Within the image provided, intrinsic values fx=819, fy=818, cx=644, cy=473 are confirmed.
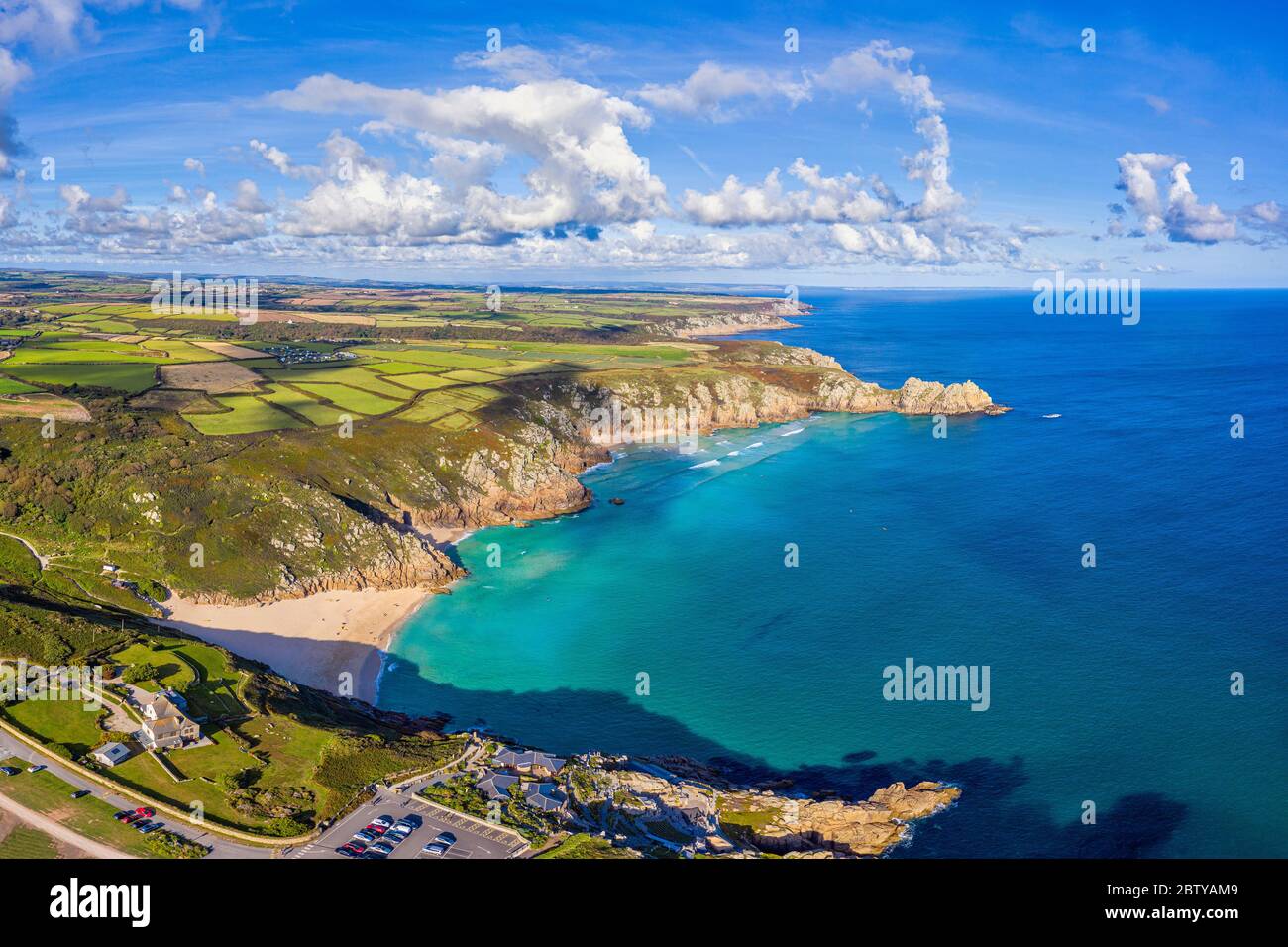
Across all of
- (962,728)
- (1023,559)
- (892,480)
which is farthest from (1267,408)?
(962,728)

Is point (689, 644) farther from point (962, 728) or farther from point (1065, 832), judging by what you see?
point (1065, 832)

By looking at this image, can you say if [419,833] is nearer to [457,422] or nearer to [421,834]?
[421,834]

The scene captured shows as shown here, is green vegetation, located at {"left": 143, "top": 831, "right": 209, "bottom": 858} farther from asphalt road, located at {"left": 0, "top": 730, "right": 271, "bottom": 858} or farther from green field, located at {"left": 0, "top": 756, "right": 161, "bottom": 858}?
asphalt road, located at {"left": 0, "top": 730, "right": 271, "bottom": 858}

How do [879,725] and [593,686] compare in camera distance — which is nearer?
[879,725]

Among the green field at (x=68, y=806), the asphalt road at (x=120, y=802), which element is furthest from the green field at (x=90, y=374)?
the green field at (x=68, y=806)

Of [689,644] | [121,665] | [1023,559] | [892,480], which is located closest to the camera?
[121,665]

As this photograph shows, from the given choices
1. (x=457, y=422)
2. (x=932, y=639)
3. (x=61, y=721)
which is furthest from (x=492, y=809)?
(x=457, y=422)

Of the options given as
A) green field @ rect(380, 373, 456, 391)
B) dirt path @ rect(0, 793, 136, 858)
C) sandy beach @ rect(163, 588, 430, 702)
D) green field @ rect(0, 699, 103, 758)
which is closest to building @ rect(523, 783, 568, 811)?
dirt path @ rect(0, 793, 136, 858)
